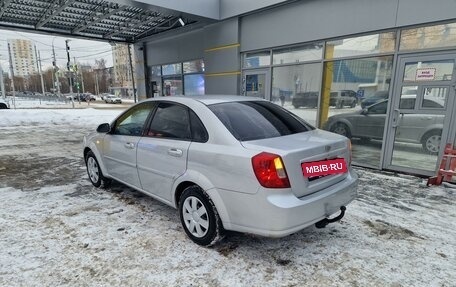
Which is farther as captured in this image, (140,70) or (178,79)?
(140,70)

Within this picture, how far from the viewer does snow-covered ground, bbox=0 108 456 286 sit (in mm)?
2506

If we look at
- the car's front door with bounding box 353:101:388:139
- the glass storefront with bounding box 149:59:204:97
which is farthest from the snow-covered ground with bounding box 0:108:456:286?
the glass storefront with bounding box 149:59:204:97

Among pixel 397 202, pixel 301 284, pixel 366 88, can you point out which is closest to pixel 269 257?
pixel 301 284

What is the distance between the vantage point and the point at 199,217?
2.94 meters

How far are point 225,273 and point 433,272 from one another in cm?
191

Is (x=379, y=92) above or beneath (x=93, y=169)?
above

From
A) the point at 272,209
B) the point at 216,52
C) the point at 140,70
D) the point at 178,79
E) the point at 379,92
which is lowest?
the point at 272,209

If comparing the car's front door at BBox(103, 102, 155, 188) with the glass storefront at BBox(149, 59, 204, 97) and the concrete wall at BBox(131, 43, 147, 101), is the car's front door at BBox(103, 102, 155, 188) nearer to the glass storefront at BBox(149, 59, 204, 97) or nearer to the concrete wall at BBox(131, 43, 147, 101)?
the glass storefront at BBox(149, 59, 204, 97)

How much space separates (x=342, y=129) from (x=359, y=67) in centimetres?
142

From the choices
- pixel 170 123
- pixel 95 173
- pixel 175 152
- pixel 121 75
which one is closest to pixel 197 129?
pixel 175 152

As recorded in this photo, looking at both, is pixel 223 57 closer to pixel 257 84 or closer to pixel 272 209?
pixel 257 84

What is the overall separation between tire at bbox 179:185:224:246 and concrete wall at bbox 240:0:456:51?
206 inches

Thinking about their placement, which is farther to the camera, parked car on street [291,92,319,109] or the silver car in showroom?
parked car on street [291,92,319,109]

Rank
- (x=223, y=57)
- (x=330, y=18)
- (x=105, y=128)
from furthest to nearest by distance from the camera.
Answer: (x=223, y=57)
(x=330, y=18)
(x=105, y=128)
